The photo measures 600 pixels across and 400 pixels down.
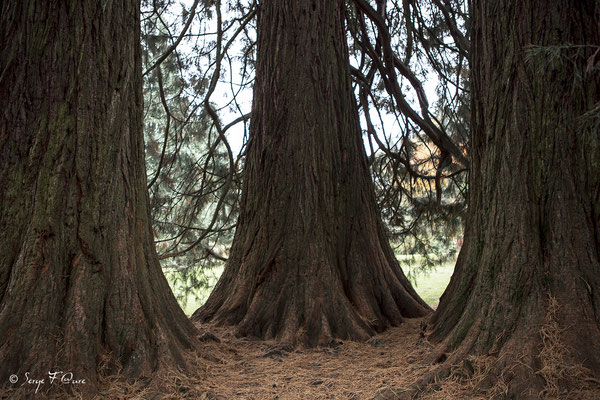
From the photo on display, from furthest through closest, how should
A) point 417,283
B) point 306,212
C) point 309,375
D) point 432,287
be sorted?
point 432,287
point 417,283
point 306,212
point 309,375

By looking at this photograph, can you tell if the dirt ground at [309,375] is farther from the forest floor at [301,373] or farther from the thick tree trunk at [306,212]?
the thick tree trunk at [306,212]

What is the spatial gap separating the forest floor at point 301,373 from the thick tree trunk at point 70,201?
0.19 metres

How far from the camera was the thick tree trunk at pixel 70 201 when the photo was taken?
274 cm

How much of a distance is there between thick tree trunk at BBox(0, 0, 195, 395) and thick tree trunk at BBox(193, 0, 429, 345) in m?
1.47

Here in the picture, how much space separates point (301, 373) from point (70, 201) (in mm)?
1946

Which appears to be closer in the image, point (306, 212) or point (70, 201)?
point (70, 201)

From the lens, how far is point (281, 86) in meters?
5.04

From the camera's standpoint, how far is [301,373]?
11.7ft

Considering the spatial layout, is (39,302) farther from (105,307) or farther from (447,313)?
(447,313)

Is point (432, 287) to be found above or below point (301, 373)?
above

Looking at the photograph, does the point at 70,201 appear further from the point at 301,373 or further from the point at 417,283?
the point at 417,283

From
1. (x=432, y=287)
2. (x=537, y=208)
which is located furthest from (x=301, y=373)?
(x=432, y=287)

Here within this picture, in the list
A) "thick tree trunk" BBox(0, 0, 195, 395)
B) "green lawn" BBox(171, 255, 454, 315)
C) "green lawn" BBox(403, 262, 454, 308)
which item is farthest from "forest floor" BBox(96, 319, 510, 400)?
"green lawn" BBox(403, 262, 454, 308)

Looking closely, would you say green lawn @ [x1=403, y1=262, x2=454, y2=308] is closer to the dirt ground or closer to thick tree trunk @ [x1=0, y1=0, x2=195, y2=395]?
the dirt ground
